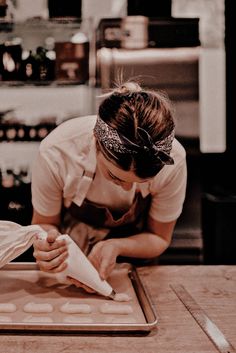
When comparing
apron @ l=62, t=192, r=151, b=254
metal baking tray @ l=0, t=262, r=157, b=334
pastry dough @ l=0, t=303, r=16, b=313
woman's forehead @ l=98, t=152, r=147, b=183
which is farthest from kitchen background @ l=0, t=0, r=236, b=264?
pastry dough @ l=0, t=303, r=16, b=313

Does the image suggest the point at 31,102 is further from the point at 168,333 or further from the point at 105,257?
the point at 168,333

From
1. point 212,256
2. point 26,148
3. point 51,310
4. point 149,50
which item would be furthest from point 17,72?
point 51,310

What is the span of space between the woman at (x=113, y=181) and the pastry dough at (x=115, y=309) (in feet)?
0.59

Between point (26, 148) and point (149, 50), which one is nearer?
point (149, 50)

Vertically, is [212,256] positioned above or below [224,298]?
below

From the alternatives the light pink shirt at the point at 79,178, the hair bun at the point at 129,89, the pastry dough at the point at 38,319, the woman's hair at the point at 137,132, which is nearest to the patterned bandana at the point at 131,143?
the woman's hair at the point at 137,132

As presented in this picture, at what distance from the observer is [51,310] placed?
1.21 meters

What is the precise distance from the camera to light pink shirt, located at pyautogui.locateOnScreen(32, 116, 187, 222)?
5.28ft

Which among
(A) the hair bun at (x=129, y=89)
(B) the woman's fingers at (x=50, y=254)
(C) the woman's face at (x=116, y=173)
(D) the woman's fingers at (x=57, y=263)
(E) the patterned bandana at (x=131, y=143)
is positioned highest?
(A) the hair bun at (x=129, y=89)

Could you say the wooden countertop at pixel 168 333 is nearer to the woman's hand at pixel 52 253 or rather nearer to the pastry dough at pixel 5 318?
the pastry dough at pixel 5 318

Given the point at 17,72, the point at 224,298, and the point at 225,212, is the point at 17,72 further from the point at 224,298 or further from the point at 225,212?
the point at 224,298

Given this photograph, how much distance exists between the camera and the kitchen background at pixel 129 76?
2.98 meters

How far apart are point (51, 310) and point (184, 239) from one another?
196 cm

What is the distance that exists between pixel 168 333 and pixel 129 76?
2.14 metres
